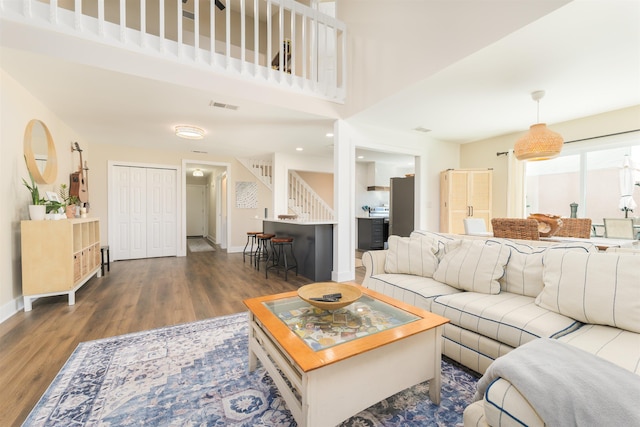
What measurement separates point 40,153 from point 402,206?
20.6 ft

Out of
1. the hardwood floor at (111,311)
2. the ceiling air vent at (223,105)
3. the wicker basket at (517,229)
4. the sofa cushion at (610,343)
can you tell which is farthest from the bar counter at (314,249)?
the sofa cushion at (610,343)

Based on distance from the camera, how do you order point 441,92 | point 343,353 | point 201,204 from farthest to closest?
point 201,204 < point 441,92 < point 343,353

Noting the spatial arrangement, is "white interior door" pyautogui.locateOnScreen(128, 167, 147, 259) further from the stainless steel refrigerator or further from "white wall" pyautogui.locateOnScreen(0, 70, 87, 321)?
the stainless steel refrigerator

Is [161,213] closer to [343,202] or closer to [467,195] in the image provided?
[343,202]

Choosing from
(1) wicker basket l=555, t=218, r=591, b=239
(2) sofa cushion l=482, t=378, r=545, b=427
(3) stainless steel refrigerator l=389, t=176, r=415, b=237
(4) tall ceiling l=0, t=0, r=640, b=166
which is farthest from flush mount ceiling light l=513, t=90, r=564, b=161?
(2) sofa cushion l=482, t=378, r=545, b=427

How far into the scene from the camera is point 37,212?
2896mm

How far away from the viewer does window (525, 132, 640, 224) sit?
3764 mm

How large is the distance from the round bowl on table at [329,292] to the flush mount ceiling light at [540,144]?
111 inches

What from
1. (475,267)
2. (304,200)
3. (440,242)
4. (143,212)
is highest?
(304,200)

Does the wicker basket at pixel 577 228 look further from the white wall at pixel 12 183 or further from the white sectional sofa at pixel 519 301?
the white wall at pixel 12 183

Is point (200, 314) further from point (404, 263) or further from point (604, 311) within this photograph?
point (604, 311)

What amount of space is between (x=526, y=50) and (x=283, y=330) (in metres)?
3.07

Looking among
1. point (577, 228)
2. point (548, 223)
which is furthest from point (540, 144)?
point (577, 228)

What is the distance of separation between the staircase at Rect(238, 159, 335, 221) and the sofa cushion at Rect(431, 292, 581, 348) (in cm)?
526
